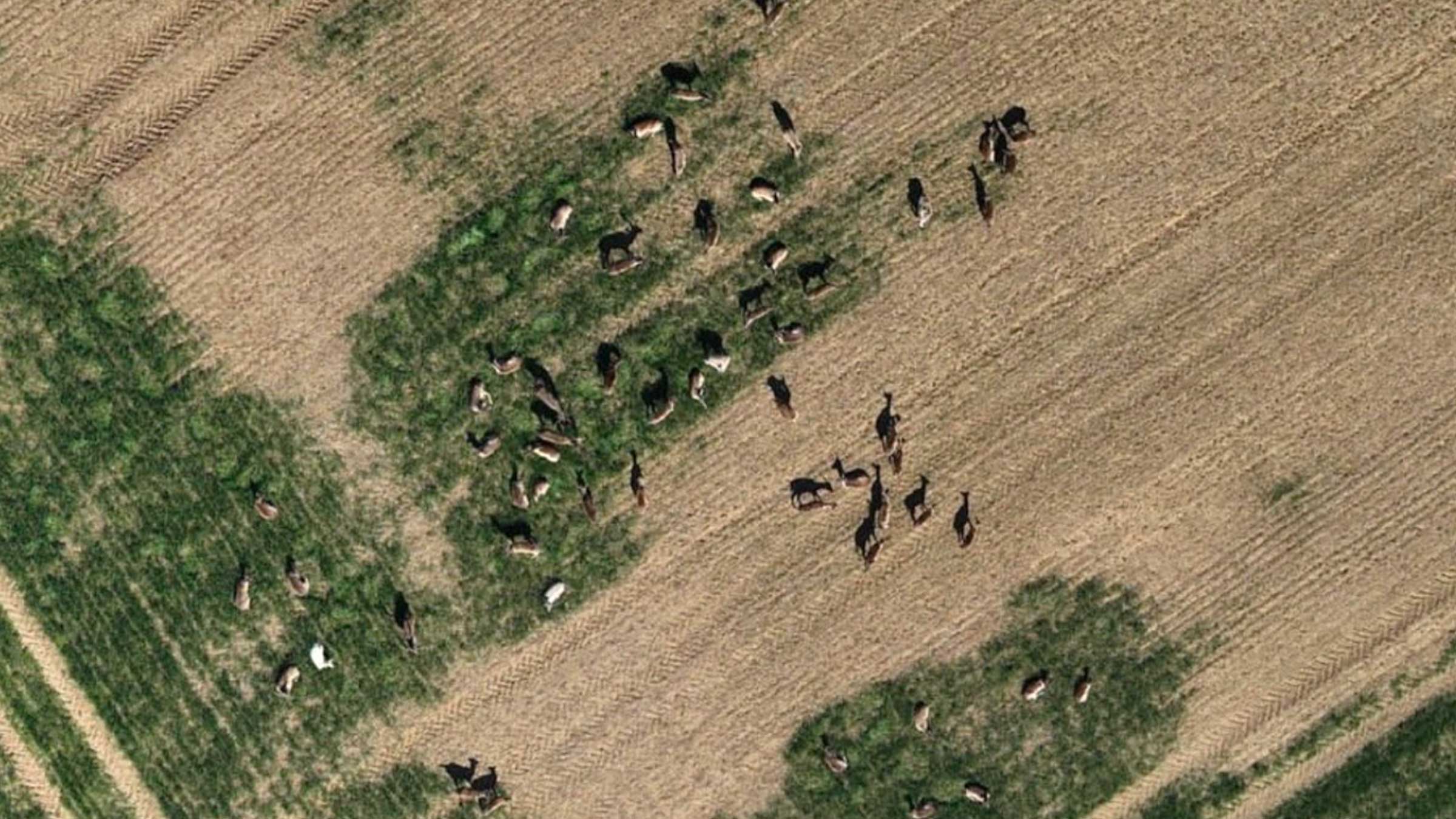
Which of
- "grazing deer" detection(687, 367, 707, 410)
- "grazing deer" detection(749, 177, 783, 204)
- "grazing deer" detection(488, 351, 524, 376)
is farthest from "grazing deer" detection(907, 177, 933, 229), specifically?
"grazing deer" detection(488, 351, 524, 376)

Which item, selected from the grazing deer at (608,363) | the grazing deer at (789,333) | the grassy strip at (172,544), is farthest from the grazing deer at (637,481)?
the grassy strip at (172,544)

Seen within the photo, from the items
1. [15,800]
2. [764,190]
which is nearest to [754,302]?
[764,190]

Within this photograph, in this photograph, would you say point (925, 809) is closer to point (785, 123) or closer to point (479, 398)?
point (479, 398)

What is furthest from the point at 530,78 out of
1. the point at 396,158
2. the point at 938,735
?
the point at 938,735

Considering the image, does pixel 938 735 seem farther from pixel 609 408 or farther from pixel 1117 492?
pixel 609 408

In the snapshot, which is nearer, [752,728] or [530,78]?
[530,78]

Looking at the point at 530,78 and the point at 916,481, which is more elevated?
the point at 530,78

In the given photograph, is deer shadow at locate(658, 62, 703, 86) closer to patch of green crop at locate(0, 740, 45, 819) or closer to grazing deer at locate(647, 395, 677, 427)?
grazing deer at locate(647, 395, 677, 427)

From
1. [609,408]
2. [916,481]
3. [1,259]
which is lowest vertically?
[916,481]
